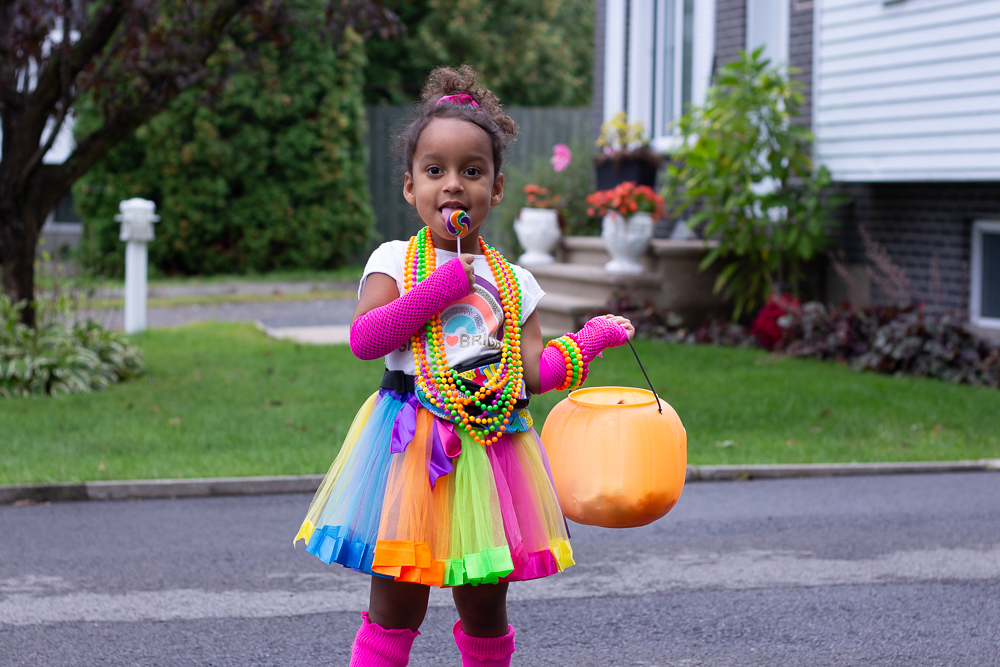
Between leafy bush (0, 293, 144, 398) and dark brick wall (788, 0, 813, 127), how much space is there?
6612mm

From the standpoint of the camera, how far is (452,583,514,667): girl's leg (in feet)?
8.66

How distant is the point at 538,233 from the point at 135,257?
4.36m

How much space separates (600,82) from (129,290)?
20.8 ft

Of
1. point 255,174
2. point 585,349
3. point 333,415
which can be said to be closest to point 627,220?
point 333,415

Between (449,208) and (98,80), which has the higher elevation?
(98,80)

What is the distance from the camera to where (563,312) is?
10859 millimetres

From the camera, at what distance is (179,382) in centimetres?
843

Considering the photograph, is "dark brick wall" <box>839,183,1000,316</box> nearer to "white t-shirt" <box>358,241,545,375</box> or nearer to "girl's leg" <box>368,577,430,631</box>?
"white t-shirt" <box>358,241,545,375</box>

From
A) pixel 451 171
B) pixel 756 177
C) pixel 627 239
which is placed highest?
pixel 756 177

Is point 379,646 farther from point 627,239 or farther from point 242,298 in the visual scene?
point 242,298

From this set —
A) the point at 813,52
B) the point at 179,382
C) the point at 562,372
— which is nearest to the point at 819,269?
the point at 813,52

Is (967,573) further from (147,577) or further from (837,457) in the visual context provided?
(147,577)

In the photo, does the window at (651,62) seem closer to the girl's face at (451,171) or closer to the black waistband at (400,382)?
the girl's face at (451,171)

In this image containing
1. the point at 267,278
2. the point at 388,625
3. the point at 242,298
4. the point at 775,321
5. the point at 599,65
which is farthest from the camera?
the point at 267,278
